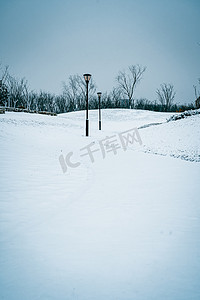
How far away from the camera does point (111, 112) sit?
3172 cm

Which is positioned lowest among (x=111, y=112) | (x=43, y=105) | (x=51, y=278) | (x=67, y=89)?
(x=51, y=278)

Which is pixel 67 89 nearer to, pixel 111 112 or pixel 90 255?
pixel 111 112

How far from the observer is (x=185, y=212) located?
2912 millimetres

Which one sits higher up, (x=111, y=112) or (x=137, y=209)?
(x=111, y=112)

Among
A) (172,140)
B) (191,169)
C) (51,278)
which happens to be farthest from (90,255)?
(172,140)

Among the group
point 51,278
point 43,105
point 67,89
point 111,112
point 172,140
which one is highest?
point 67,89

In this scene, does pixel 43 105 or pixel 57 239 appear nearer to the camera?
pixel 57 239

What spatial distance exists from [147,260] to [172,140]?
9308 mm

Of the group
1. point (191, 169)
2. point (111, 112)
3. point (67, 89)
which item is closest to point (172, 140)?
point (191, 169)

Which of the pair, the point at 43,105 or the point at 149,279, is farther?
the point at 43,105

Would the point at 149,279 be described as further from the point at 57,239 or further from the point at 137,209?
the point at 137,209

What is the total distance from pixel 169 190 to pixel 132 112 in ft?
96.3

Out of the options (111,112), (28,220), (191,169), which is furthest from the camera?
(111,112)

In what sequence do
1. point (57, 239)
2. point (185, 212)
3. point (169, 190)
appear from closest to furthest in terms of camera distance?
point (57, 239) < point (185, 212) < point (169, 190)
